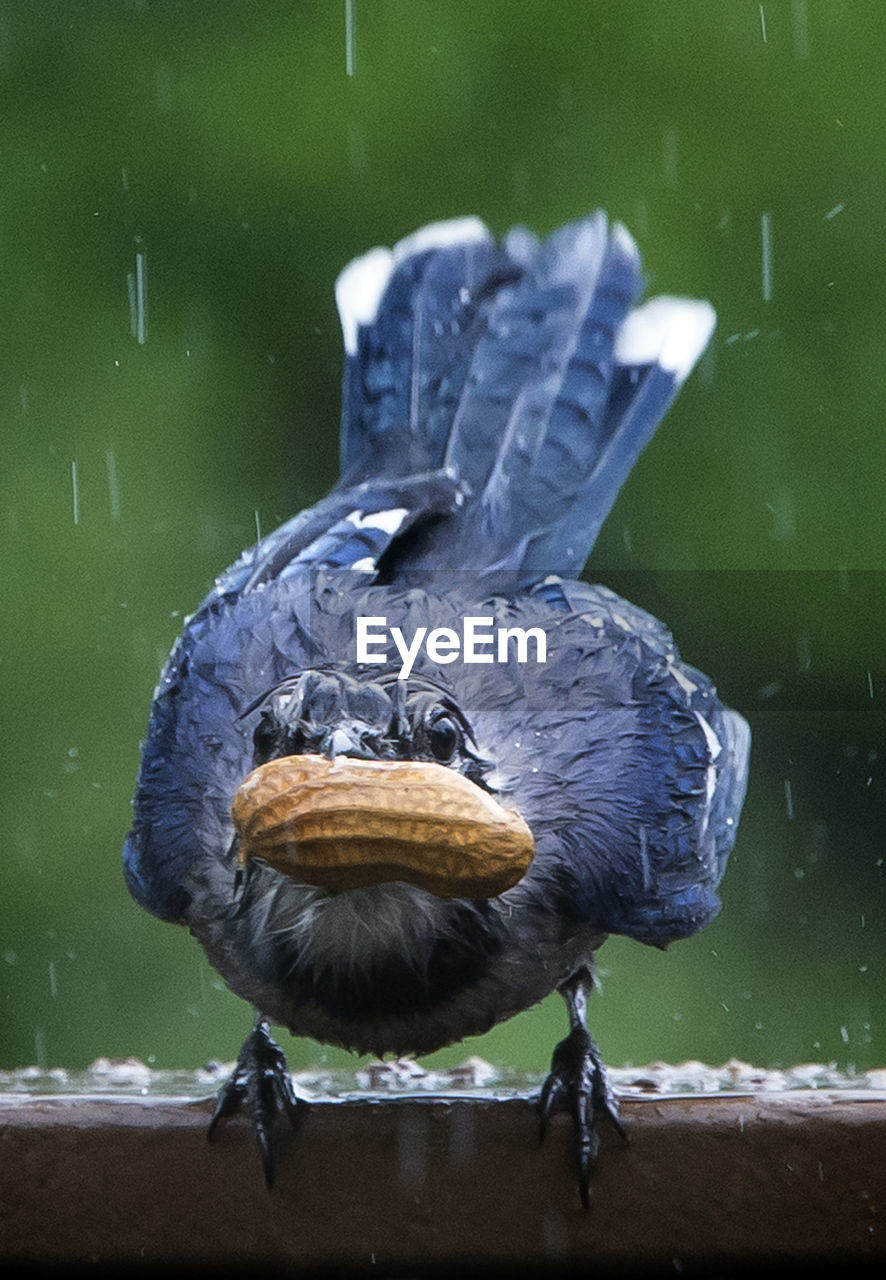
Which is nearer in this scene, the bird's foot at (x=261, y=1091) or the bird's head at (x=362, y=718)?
the bird's head at (x=362, y=718)

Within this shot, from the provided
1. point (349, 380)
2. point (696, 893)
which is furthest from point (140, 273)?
point (696, 893)

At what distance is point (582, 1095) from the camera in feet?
5.26

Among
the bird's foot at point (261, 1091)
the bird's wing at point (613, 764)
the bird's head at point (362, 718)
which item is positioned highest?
the bird's head at point (362, 718)

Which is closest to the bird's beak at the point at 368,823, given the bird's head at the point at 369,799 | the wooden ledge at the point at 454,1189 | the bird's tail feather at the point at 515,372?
the bird's head at the point at 369,799

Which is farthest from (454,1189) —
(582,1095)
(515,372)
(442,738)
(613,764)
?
(515,372)

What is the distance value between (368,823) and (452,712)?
9.2 inches

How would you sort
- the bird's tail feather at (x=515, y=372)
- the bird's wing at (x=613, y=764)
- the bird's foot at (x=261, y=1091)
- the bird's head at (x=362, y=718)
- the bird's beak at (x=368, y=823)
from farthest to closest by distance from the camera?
the bird's tail feather at (x=515, y=372) < the bird's wing at (x=613, y=764) < the bird's foot at (x=261, y=1091) < the bird's head at (x=362, y=718) < the bird's beak at (x=368, y=823)

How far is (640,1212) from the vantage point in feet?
4.80

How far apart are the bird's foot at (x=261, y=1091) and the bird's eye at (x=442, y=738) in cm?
36

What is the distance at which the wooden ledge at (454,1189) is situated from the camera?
1.45 metres

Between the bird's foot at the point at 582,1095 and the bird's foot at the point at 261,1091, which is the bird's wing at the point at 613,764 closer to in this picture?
the bird's foot at the point at 582,1095

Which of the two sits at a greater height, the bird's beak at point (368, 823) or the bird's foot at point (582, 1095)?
the bird's beak at point (368, 823)

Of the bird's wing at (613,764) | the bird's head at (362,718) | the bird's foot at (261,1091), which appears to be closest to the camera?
the bird's head at (362,718)

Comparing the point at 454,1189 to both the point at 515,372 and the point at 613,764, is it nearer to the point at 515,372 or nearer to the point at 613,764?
the point at 613,764
